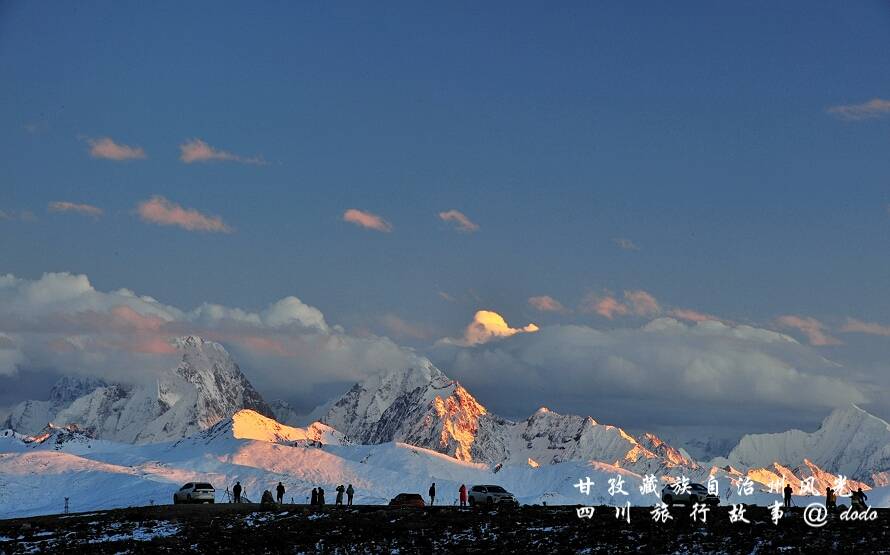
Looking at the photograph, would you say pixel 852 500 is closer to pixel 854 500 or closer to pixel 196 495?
pixel 854 500

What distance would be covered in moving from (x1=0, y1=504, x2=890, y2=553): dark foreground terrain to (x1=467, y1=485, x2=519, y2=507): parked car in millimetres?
6104

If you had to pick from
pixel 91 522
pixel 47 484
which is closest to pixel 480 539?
pixel 91 522

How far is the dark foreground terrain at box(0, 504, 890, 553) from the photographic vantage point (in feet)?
→ 211

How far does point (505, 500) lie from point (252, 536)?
23.7 metres

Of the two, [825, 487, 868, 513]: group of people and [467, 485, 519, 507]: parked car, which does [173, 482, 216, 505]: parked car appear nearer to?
[467, 485, 519, 507]: parked car

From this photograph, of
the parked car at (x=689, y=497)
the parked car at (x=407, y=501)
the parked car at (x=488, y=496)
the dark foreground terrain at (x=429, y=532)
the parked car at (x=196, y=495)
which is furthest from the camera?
the parked car at (x=196, y=495)

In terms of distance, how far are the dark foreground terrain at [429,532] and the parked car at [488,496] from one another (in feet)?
20.0

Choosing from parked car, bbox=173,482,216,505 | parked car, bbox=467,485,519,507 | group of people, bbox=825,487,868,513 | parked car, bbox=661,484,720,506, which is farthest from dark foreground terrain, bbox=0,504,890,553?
parked car, bbox=173,482,216,505

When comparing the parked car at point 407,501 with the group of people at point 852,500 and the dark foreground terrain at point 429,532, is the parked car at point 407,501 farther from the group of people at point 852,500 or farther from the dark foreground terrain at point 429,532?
the group of people at point 852,500

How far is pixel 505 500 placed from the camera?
309ft

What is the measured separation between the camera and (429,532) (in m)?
75.1

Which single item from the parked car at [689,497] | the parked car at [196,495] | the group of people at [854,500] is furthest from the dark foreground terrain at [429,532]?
the parked car at [196,495]

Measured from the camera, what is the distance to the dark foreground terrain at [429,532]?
64.2m

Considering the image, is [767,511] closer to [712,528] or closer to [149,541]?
[712,528]
